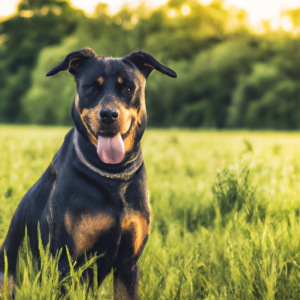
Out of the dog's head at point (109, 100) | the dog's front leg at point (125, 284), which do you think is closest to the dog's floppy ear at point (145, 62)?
the dog's head at point (109, 100)

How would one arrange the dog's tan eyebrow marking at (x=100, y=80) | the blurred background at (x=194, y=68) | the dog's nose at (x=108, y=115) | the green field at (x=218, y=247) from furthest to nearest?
the blurred background at (x=194, y=68), the green field at (x=218, y=247), the dog's tan eyebrow marking at (x=100, y=80), the dog's nose at (x=108, y=115)

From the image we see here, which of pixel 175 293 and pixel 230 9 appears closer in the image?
pixel 175 293

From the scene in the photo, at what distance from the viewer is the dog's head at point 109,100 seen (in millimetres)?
1921

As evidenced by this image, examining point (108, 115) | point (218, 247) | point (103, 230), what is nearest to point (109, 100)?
point (108, 115)

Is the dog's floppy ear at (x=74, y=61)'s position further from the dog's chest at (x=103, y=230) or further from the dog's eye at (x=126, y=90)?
the dog's chest at (x=103, y=230)

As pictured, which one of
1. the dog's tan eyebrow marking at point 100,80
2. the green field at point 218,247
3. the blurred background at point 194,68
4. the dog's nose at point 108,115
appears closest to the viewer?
the dog's nose at point 108,115

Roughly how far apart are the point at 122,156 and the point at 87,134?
9.5 inches

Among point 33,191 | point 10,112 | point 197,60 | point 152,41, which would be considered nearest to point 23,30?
point 10,112

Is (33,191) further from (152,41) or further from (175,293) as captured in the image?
(152,41)

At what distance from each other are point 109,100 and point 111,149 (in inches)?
10.4

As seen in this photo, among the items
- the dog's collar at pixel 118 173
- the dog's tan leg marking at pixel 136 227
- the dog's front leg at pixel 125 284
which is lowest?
the dog's front leg at pixel 125 284

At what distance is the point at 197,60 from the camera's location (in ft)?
104

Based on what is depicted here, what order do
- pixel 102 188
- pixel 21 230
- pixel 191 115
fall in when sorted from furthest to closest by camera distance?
pixel 191 115
pixel 21 230
pixel 102 188

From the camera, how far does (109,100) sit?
1949 mm
